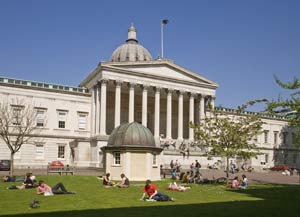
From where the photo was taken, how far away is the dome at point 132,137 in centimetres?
3195

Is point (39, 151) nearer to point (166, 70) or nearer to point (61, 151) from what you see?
point (61, 151)

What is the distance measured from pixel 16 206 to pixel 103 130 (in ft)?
137

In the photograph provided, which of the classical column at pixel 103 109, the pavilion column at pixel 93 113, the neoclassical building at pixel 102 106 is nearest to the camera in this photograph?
the neoclassical building at pixel 102 106

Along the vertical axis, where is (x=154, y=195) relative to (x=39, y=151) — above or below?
above

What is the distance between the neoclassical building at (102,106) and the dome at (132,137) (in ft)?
70.7

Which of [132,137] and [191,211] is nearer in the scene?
[191,211]

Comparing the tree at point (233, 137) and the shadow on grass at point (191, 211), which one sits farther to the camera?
the tree at point (233, 137)

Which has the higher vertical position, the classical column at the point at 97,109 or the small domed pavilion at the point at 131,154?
the classical column at the point at 97,109

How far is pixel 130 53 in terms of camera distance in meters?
85.2

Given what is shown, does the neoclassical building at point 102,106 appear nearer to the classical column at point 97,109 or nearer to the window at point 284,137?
the classical column at point 97,109

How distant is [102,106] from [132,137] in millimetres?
27262

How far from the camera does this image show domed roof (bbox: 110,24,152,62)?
8494 centimetres

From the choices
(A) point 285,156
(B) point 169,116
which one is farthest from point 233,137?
(A) point 285,156

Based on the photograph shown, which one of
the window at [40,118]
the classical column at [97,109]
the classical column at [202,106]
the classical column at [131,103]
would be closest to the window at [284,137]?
the classical column at [202,106]
